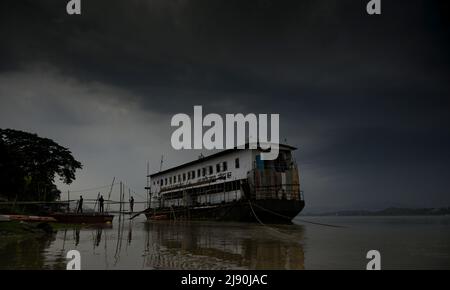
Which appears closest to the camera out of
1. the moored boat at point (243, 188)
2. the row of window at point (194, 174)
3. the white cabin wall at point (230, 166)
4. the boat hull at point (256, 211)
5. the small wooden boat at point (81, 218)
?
the boat hull at point (256, 211)

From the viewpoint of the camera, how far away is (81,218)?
31266 millimetres

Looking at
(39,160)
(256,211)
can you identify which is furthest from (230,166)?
(39,160)

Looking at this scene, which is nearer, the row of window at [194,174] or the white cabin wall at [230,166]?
the white cabin wall at [230,166]

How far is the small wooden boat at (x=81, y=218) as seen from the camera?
30.0m

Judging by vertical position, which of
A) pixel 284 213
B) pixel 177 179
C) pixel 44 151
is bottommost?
pixel 284 213

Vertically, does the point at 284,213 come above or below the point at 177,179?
below

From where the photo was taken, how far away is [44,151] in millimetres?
38781

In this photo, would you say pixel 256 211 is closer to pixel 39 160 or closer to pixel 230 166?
pixel 230 166

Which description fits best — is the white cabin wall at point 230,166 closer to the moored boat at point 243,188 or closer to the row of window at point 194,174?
the moored boat at point 243,188

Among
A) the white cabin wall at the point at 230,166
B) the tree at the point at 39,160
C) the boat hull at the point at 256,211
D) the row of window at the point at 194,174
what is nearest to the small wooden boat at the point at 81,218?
the tree at the point at 39,160
